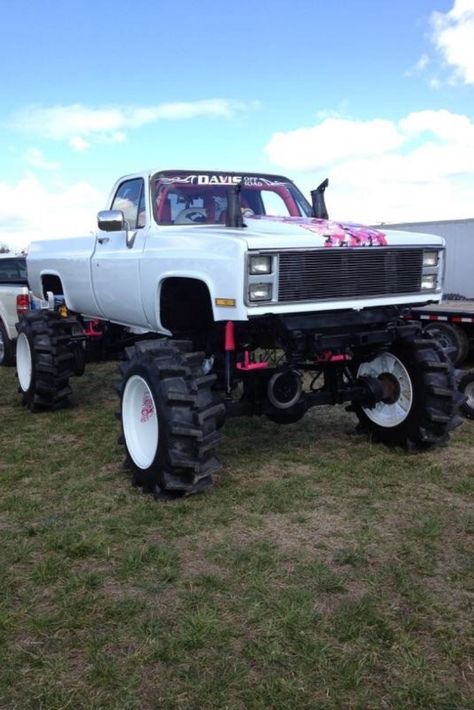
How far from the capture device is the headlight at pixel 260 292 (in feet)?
14.5

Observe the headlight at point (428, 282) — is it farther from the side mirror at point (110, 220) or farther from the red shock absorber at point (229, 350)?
the side mirror at point (110, 220)

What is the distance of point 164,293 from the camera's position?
17.6 ft

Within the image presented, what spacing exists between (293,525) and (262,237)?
187 centimetres

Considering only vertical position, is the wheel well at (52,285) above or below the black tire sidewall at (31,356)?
above

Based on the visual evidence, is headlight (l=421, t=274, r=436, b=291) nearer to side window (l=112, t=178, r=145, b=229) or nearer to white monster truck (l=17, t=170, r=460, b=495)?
white monster truck (l=17, t=170, r=460, b=495)

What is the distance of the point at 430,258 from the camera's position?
17.6 feet

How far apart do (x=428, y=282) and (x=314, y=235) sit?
122cm

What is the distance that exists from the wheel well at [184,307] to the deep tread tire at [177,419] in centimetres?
51

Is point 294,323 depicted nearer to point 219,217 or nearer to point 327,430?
point 219,217

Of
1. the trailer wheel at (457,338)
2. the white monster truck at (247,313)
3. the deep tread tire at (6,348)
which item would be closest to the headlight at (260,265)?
the white monster truck at (247,313)

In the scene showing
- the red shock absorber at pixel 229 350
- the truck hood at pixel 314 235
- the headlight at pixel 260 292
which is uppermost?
the truck hood at pixel 314 235

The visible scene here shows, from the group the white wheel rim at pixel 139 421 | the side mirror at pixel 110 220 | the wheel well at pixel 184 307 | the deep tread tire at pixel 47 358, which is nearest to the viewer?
the white wheel rim at pixel 139 421

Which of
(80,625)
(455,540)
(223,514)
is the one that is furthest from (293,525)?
(80,625)

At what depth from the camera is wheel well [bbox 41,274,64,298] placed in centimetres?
806
